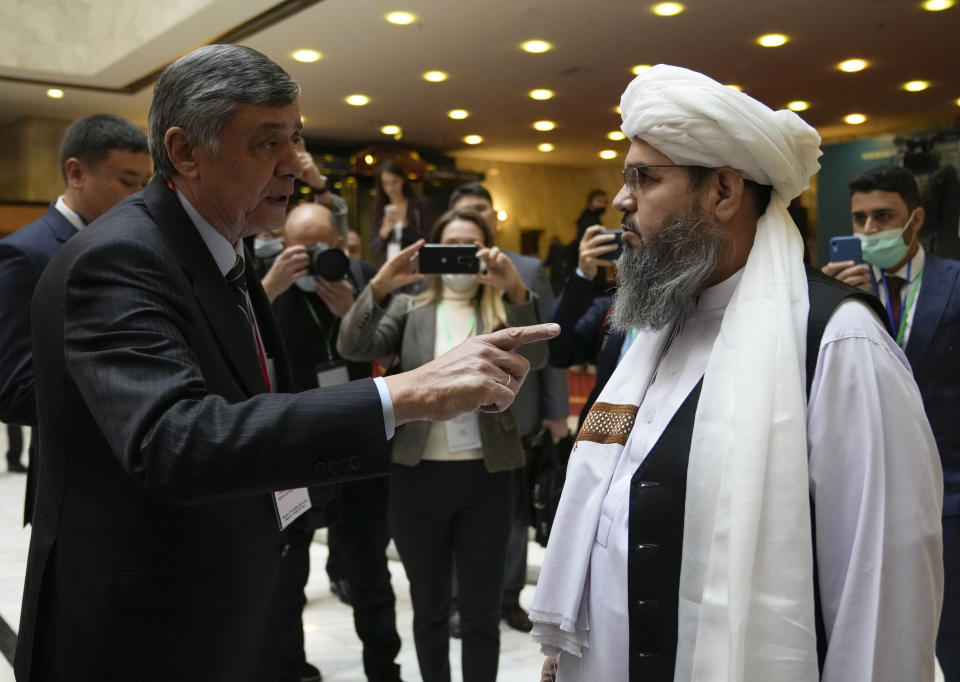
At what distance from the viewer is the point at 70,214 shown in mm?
3068

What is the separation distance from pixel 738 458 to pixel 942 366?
1983 mm

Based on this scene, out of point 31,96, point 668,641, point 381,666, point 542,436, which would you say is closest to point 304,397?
point 668,641

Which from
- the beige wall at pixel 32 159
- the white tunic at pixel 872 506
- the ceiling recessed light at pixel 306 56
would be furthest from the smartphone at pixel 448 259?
the beige wall at pixel 32 159

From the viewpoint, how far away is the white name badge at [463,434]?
10.8 ft

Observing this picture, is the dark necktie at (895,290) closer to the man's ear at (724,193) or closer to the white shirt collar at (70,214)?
the man's ear at (724,193)

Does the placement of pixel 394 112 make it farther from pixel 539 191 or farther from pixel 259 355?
pixel 259 355

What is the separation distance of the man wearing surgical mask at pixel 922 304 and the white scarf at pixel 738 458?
5.19 feet

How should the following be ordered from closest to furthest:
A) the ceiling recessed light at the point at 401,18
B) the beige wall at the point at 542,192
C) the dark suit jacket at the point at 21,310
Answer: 1. the dark suit jacket at the point at 21,310
2. the ceiling recessed light at the point at 401,18
3. the beige wall at the point at 542,192

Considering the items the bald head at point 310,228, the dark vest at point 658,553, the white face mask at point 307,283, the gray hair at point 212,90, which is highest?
the bald head at point 310,228

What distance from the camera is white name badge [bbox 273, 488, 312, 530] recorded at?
67.3 inches

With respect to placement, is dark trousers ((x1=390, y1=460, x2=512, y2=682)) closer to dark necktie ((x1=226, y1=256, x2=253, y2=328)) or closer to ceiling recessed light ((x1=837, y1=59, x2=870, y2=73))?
dark necktie ((x1=226, y1=256, x2=253, y2=328))

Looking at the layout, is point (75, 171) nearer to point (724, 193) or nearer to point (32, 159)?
point (724, 193)

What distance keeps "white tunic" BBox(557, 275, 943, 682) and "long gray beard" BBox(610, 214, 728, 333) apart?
30 centimetres

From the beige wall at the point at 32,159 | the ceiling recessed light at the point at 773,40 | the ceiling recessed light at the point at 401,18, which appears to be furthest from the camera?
the beige wall at the point at 32,159
